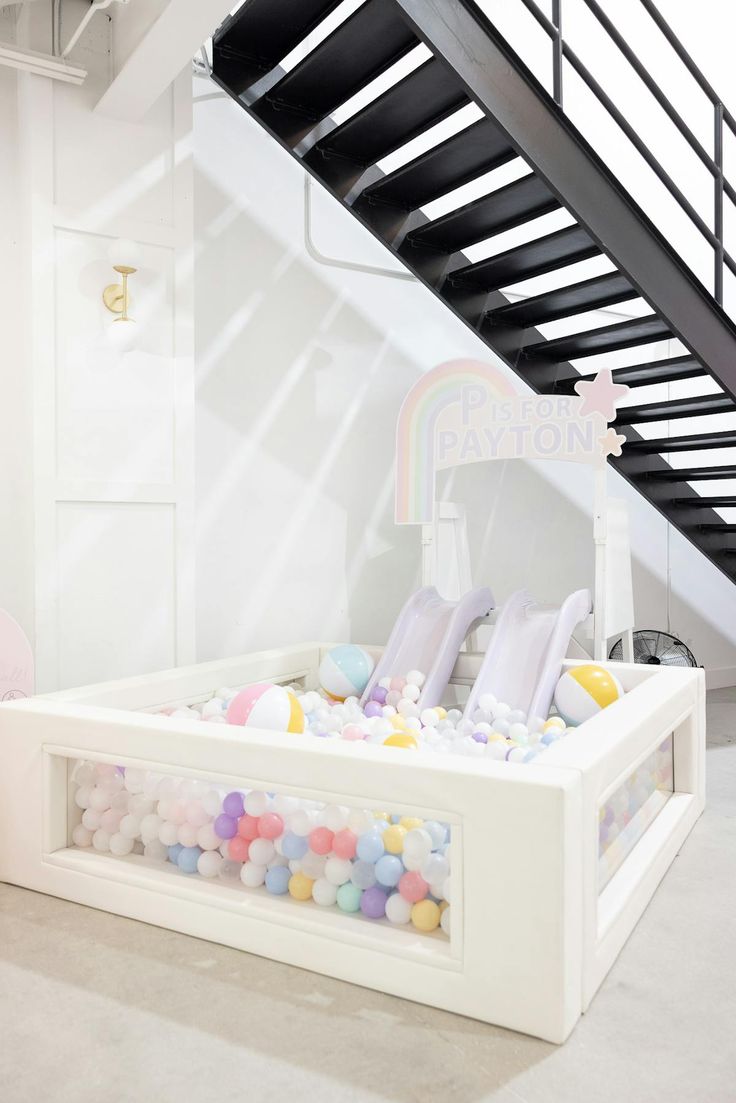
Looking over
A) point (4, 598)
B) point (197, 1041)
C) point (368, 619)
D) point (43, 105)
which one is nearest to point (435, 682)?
point (368, 619)

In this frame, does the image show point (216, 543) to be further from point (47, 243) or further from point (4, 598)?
point (47, 243)

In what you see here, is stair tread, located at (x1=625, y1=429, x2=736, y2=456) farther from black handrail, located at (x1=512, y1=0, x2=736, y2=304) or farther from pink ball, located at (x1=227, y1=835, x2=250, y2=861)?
pink ball, located at (x1=227, y1=835, x2=250, y2=861)

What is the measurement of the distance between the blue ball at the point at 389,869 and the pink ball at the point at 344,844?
Answer: 70 mm

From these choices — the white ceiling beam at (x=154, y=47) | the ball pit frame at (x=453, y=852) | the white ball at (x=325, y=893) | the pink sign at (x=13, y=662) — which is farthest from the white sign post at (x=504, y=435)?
the white ball at (x=325, y=893)

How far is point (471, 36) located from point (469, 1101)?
3086 millimetres

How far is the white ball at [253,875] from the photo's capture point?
6.79ft

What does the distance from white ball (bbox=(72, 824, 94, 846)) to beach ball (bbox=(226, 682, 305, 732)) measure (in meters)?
0.52

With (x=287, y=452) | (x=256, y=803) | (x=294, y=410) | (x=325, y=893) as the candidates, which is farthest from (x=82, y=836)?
(x=294, y=410)

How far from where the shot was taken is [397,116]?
3.44 metres

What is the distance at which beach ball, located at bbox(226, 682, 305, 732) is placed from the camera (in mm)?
2629

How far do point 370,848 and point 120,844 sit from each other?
0.76m

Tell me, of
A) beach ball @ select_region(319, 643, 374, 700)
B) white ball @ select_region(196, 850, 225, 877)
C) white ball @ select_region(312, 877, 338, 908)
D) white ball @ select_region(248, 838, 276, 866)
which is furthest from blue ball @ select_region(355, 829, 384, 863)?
beach ball @ select_region(319, 643, 374, 700)

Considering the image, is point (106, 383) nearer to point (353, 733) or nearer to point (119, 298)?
point (119, 298)

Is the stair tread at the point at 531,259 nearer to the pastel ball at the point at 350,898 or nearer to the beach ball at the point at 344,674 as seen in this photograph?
the beach ball at the point at 344,674
